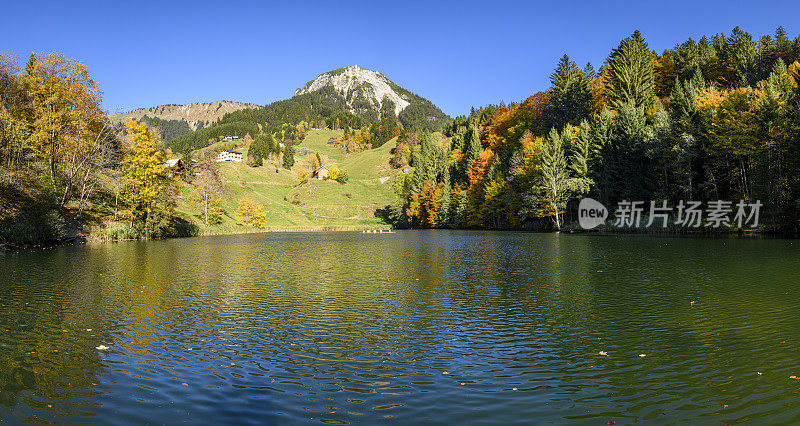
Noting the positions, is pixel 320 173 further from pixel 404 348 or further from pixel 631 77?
pixel 404 348

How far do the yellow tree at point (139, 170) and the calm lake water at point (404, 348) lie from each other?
132ft

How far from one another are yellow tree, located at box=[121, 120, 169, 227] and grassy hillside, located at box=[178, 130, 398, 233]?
31.3 meters

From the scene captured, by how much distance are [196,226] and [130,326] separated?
76429mm

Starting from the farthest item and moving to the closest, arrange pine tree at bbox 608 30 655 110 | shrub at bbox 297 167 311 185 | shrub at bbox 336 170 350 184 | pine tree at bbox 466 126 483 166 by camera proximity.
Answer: shrub at bbox 336 170 350 184 → shrub at bbox 297 167 311 185 → pine tree at bbox 466 126 483 166 → pine tree at bbox 608 30 655 110

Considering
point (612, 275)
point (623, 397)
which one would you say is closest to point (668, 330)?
point (623, 397)

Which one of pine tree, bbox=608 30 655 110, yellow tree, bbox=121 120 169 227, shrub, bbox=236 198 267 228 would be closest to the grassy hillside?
shrub, bbox=236 198 267 228

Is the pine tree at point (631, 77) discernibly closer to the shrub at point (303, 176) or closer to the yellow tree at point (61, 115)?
the yellow tree at point (61, 115)

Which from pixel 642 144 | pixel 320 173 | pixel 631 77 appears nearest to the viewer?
pixel 642 144

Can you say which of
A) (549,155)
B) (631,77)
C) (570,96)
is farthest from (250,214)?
(631,77)

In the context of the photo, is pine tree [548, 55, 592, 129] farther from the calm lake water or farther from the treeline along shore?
the calm lake water

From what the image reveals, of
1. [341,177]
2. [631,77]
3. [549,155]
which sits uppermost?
[631,77]

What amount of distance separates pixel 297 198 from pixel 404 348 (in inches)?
5763

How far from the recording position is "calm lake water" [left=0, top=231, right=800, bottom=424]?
8594mm

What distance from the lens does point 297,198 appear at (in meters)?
154
